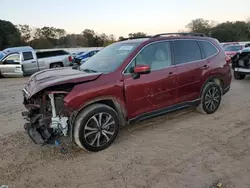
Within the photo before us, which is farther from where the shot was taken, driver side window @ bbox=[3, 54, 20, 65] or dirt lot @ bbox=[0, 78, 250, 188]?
driver side window @ bbox=[3, 54, 20, 65]

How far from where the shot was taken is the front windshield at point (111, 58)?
4141 millimetres

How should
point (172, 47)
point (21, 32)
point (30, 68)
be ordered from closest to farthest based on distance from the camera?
point (172, 47) < point (30, 68) < point (21, 32)

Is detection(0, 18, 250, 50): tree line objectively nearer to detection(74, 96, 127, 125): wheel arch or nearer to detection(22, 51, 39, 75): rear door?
detection(22, 51, 39, 75): rear door

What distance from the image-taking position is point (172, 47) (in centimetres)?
467

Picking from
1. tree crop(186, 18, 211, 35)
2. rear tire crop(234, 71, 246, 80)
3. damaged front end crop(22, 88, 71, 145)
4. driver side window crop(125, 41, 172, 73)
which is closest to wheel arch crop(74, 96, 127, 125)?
damaged front end crop(22, 88, 71, 145)

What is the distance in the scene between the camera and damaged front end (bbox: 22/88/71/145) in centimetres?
359

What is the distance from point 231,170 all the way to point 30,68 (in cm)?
1349

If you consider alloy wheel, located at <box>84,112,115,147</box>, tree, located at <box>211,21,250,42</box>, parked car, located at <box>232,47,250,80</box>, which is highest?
tree, located at <box>211,21,250,42</box>

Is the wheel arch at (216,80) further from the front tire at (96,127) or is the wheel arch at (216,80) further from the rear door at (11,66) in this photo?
the rear door at (11,66)

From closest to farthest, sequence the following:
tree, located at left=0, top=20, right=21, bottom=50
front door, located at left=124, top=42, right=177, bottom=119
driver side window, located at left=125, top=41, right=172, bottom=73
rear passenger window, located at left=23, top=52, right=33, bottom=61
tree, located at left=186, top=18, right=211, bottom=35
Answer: front door, located at left=124, top=42, right=177, bottom=119 < driver side window, located at left=125, top=41, right=172, bottom=73 < rear passenger window, located at left=23, top=52, right=33, bottom=61 < tree, located at left=0, top=20, right=21, bottom=50 < tree, located at left=186, top=18, right=211, bottom=35

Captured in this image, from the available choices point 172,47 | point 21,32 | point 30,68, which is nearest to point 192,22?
point 21,32

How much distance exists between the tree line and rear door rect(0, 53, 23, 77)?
115ft

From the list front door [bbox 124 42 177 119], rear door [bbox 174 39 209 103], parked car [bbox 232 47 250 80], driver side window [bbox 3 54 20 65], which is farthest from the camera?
driver side window [bbox 3 54 20 65]

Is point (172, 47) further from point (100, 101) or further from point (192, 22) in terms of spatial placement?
point (192, 22)
